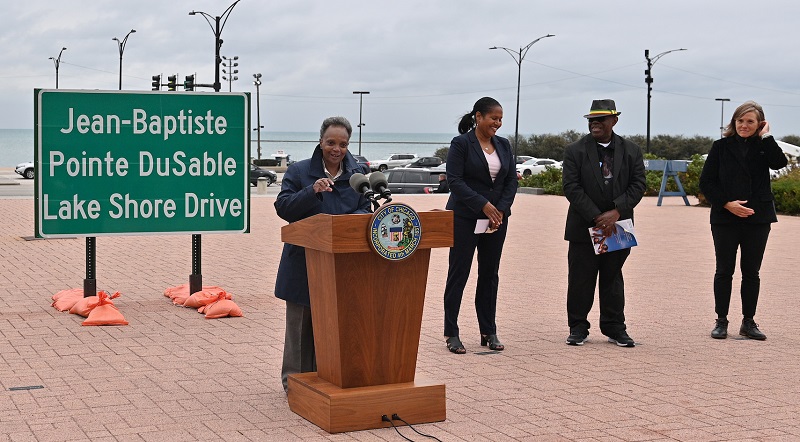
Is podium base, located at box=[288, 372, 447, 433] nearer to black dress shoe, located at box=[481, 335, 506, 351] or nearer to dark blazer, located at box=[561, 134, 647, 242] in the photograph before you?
black dress shoe, located at box=[481, 335, 506, 351]

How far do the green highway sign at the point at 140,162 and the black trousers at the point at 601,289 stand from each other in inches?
138

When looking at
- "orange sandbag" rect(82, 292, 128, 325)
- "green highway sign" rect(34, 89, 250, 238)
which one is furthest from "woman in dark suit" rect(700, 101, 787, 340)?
"orange sandbag" rect(82, 292, 128, 325)

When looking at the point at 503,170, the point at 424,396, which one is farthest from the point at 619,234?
the point at 424,396

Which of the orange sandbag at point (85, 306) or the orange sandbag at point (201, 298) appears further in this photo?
the orange sandbag at point (201, 298)

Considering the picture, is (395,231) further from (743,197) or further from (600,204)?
(743,197)

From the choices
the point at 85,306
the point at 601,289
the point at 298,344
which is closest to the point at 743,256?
the point at 601,289

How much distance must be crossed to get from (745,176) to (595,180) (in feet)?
4.35

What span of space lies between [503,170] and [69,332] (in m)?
3.66

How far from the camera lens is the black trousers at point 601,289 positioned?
8.38m

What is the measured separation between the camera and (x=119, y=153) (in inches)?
390

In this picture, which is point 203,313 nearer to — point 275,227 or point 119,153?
point 119,153

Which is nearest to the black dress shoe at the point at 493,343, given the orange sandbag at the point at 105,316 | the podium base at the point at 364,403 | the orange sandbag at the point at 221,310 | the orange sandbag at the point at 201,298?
the podium base at the point at 364,403

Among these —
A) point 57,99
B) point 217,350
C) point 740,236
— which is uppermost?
point 57,99

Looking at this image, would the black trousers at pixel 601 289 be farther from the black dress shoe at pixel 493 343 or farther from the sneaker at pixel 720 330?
the sneaker at pixel 720 330
